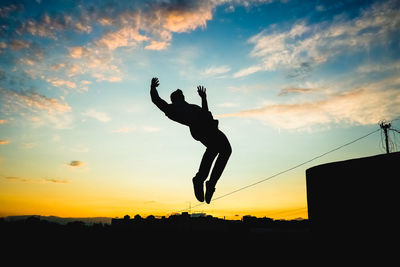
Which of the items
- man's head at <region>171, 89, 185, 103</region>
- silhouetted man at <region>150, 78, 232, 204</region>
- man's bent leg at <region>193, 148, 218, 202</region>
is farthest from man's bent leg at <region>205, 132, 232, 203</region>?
man's head at <region>171, 89, 185, 103</region>

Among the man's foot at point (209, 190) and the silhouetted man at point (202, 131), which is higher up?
the silhouetted man at point (202, 131)

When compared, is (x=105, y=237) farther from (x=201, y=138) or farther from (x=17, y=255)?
(x=201, y=138)

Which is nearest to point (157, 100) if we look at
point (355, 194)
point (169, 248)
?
point (169, 248)

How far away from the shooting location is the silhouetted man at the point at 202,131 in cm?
455

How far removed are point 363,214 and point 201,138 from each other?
268 cm

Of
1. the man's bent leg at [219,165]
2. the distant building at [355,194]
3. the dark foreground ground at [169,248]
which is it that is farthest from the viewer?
the man's bent leg at [219,165]

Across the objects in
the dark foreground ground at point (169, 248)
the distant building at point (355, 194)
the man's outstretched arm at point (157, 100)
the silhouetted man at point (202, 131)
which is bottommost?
the dark foreground ground at point (169, 248)

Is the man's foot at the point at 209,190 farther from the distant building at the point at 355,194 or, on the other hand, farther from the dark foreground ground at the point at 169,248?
the distant building at the point at 355,194

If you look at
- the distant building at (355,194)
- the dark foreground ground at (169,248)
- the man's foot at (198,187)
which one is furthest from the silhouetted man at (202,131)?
the distant building at (355,194)

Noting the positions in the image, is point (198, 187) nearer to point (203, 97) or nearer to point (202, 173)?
point (202, 173)

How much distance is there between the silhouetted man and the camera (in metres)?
4.55

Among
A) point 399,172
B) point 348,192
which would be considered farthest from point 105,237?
point 399,172

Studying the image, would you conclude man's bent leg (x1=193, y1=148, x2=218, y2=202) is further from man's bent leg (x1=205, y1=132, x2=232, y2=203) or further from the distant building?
the distant building

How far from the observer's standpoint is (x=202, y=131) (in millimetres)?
4598
